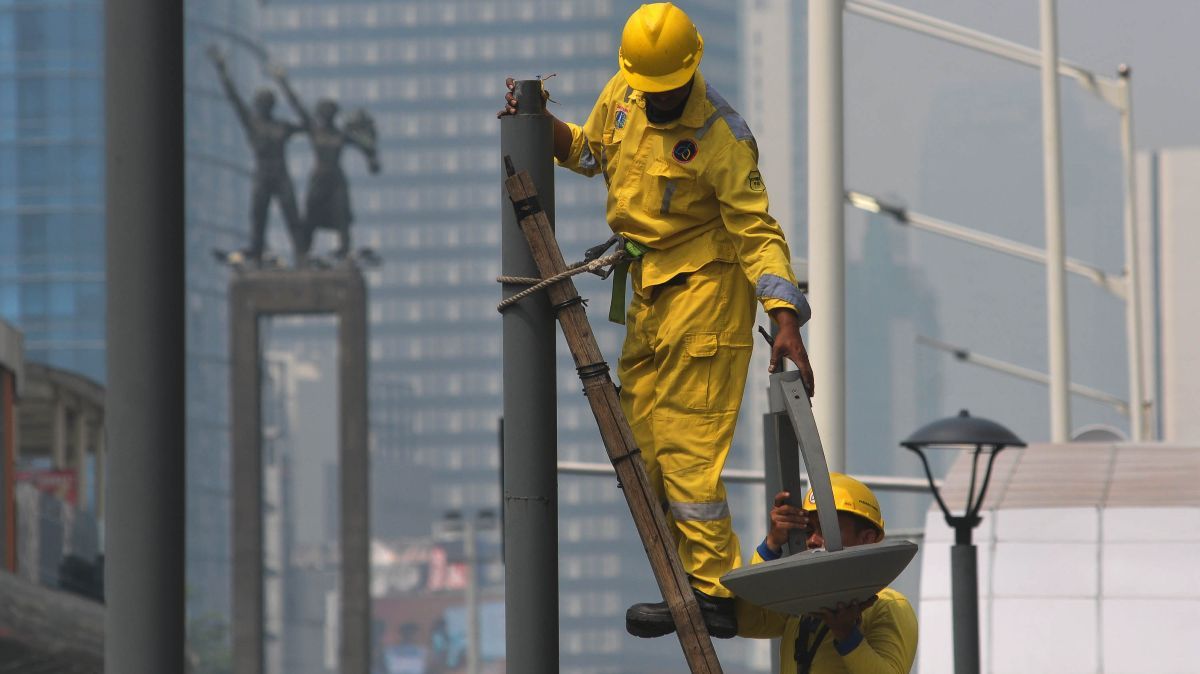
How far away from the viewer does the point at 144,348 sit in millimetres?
5418

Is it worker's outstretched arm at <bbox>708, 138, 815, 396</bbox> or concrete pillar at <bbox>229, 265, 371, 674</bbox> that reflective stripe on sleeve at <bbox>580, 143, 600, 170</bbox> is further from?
concrete pillar at <bbox>229, 265, 371, 674</bbox>

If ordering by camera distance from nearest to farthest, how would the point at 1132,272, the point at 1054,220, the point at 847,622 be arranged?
the point at 847,622 < the point at 1054,220 < the point at 1132,272

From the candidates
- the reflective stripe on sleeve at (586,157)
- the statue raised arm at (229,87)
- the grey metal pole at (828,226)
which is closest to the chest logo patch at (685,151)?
the reflective stripe on sleeve at (586,157)

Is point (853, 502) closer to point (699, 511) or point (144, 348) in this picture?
point (699, 511)

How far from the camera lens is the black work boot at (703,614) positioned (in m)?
5.88

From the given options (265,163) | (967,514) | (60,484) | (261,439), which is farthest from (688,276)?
(60,484)

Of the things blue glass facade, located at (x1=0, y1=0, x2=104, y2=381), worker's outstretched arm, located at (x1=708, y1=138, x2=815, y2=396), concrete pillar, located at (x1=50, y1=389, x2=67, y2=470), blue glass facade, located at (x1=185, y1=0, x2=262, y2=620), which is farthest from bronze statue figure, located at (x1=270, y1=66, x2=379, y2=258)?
blue glass facade, located at (x1=185, y1=0, x2=262, y2=620)

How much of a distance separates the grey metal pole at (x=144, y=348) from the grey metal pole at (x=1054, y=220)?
22.2 m

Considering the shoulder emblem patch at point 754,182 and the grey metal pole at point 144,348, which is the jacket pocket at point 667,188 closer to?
the shoulder emblem patch at point 754,182

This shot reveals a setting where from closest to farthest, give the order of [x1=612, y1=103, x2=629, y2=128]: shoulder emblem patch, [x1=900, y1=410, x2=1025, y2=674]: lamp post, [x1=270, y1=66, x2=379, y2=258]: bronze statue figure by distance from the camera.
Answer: [x1=612, y1=103, x2=629, y2=128]: shoulder emblem patch < [x1=900, y1=410, x2=1025, y2=674]: lamp post < [x1=270, y1=66, x2=379, y2=258]: bronze statue figure

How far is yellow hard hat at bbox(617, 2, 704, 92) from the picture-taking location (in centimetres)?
588

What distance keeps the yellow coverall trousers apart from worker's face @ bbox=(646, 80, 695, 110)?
0.46 m

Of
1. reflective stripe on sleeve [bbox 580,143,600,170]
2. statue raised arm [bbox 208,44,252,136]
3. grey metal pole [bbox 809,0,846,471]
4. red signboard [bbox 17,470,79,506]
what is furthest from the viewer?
statue raised arm [bbox 208,44,252,136]

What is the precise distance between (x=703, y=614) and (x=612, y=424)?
2.08ft
